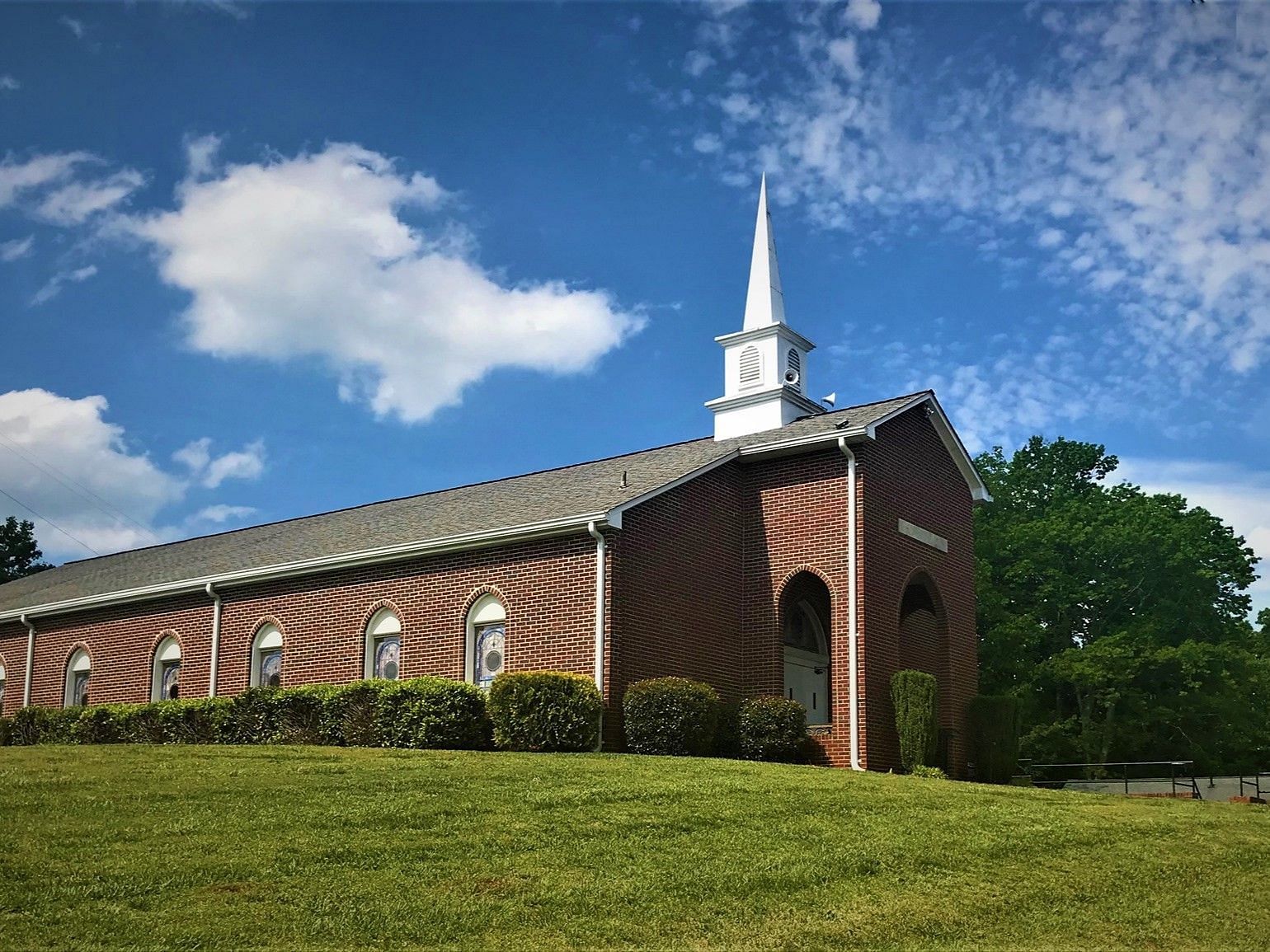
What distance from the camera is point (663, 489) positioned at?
74.9 feet

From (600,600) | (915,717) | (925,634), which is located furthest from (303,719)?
(925,634)

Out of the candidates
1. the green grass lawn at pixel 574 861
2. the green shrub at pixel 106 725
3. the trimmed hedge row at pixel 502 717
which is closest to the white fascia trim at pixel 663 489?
the trimmed hedge row at pixel 502 717

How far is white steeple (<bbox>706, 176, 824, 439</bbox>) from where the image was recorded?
2778 cm

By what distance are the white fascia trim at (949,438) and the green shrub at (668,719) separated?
6.47m

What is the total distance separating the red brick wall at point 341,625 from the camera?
2219cm

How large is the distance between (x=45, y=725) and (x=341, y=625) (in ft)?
24.7

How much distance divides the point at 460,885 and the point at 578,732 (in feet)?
29.5

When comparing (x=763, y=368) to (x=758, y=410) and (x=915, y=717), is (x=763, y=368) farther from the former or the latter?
(x=915, y=717)

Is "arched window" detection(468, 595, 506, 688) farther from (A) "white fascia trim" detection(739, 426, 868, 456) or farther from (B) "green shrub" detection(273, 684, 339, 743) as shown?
(A) "white fascia trim" detection(739, 426, 868, 456)

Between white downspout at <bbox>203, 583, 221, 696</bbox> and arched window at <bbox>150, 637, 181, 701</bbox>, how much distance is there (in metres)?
1.40

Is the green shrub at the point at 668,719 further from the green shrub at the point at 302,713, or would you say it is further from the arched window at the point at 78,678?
the arched window at the point at 78,678

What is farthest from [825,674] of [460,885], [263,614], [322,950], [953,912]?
[322,950]

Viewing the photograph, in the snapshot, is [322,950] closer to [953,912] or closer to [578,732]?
[953,912]

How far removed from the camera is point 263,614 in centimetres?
2745
